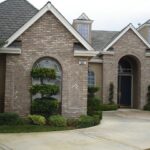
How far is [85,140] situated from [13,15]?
35.2 feet

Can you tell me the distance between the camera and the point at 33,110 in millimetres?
21484

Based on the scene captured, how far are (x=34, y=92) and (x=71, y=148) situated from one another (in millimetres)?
7242

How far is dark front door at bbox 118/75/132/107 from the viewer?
116 feet

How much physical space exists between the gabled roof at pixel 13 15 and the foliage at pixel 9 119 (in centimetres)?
455

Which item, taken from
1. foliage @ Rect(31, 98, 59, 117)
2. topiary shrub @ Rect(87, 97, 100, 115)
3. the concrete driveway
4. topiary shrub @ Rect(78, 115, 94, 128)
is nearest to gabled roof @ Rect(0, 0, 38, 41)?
foliage @ Rect(31, 98, 59, 117)

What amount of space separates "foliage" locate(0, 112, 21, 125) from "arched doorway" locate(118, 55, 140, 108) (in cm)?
1618

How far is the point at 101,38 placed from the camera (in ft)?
119

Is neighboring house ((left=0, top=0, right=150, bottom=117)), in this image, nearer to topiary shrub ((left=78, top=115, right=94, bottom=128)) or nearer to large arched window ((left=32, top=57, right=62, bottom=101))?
large arched window ((left=32, top=57, right=62, bottom=101))

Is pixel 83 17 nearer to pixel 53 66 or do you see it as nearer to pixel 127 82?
pixel 127 82

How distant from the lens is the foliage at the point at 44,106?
20953 millimetres

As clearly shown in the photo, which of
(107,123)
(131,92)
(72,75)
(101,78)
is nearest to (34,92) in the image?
(72,75)

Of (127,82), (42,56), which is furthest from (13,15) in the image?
(127,82)

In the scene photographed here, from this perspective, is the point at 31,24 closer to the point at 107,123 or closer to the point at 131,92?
the point at 107,123

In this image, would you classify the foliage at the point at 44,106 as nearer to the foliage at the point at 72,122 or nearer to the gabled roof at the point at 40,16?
the foliage at the point at 72,122
